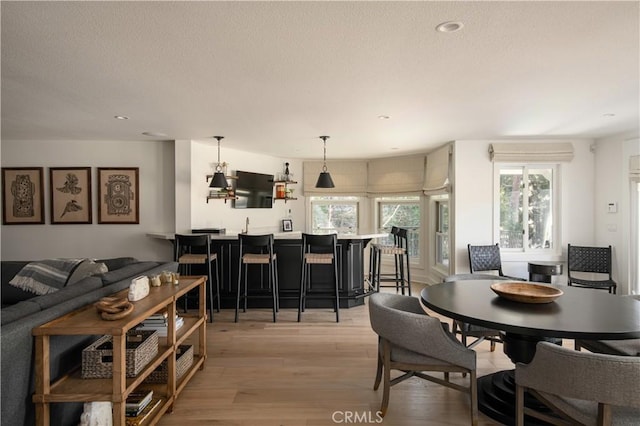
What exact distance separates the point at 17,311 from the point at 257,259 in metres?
2.63

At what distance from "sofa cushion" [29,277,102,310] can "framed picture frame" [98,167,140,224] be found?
10.5 feet

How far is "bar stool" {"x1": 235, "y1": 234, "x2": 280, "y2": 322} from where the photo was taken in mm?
4293

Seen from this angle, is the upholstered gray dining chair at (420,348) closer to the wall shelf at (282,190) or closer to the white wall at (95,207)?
the white wall at (95,207)

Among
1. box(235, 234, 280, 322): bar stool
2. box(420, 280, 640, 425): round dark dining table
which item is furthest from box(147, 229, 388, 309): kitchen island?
box(420, 280, 640, 425): round dark dining table

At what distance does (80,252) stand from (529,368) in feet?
19.0

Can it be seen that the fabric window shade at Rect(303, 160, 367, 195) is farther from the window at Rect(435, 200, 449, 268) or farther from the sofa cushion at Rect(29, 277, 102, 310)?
the sofa cushion at Rect(29, 277, 102, 310)

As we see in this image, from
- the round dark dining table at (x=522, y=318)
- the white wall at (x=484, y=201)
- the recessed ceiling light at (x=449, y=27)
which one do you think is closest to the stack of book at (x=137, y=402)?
the round dark dining table at (x=522, y=318)

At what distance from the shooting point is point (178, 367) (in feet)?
8.71

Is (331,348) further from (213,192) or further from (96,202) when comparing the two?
(96,202)

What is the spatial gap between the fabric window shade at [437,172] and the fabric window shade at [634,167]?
2130 millimetres

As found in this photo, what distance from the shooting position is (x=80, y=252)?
544 cm

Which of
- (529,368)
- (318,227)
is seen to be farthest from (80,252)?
(529,368)

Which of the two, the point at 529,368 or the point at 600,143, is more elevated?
the point at 600,143

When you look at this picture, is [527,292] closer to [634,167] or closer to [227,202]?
[634,167]
